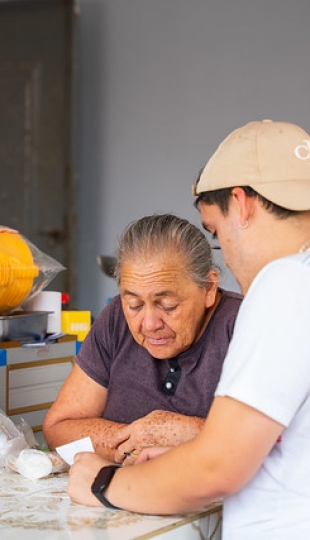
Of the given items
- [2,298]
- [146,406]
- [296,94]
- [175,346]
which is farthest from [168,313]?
[296,94]

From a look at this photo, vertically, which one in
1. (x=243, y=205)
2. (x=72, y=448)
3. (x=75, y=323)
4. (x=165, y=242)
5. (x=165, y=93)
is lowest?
(x=72, y=448)

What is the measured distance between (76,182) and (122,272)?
298 cm

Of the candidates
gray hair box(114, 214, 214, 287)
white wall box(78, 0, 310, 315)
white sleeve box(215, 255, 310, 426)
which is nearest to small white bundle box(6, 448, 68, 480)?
gray hair box(114, 214, 214, 287)

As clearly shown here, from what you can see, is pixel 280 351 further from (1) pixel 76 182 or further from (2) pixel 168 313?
(1) pixel 76 182

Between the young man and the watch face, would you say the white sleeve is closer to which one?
the young man

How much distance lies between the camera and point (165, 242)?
1831 millimetres

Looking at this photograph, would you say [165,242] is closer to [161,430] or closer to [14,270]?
[161,430]

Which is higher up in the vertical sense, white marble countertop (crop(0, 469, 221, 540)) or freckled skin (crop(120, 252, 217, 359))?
freckled skin (crop(120, 252, 217, 359))

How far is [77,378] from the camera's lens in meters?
1.99

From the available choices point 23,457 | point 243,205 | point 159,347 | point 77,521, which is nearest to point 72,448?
point 23,457

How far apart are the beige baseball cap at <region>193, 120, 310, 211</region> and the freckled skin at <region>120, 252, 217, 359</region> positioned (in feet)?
1.34

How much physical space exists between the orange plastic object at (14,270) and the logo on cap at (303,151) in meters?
0.98

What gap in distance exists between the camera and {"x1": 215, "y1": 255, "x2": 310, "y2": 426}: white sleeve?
1181 mm

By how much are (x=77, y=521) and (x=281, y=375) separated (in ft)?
1.40
